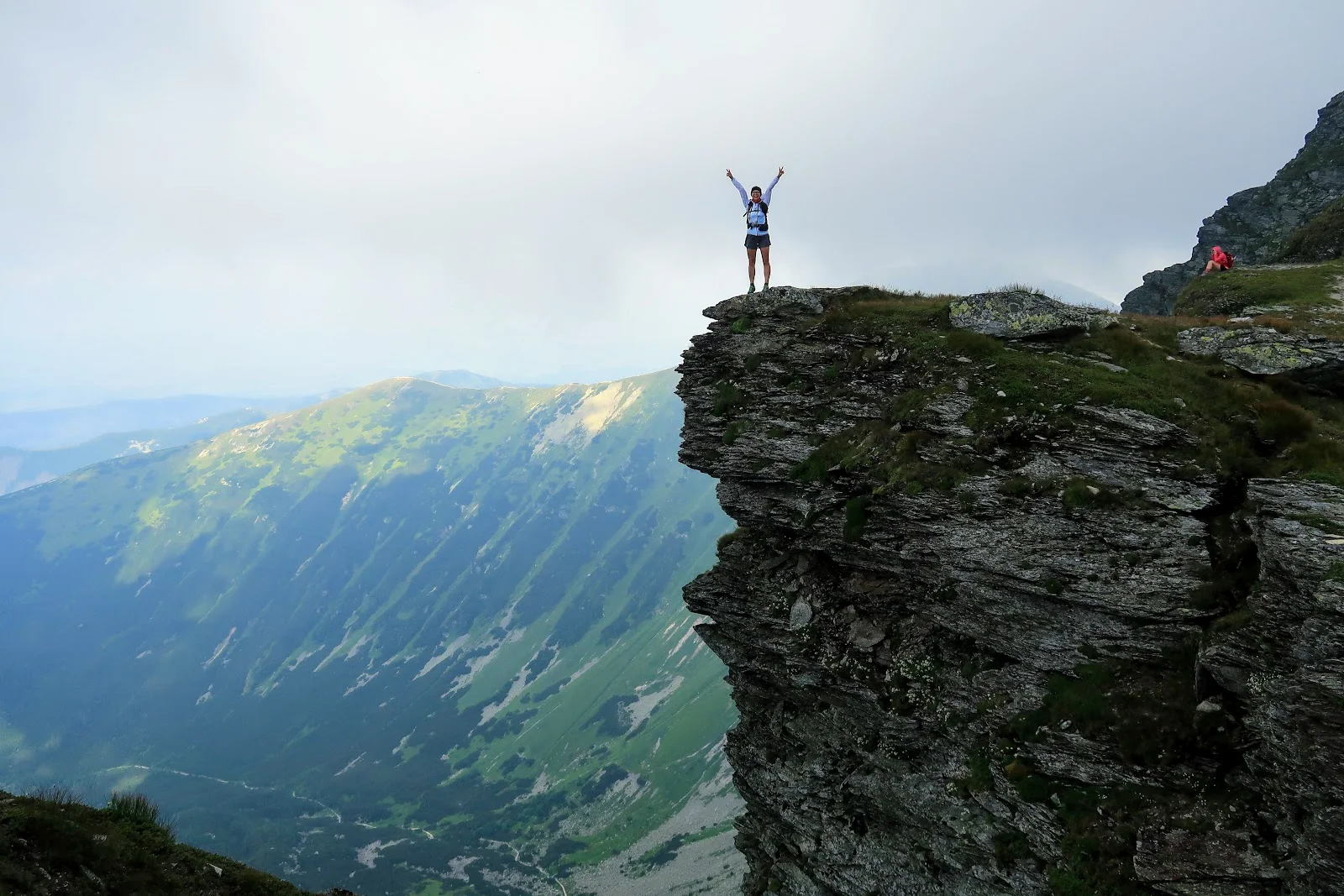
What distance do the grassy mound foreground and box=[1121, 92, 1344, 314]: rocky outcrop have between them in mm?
106502

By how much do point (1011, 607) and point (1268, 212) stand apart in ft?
340

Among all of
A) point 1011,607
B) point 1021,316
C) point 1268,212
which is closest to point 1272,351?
point 1021,316

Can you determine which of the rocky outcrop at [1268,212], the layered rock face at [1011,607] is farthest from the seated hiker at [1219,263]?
the rocky outcrop at [1268,212]

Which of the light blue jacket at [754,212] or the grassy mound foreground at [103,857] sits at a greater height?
the light blue jacket at [754,212]

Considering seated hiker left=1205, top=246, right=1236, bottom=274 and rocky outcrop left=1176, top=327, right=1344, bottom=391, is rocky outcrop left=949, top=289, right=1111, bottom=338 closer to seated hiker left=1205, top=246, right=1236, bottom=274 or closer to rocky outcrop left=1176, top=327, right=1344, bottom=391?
rocky outcrop left=1176, top=327, right=1344, bottom=391

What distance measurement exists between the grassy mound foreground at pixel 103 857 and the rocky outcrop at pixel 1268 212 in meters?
107

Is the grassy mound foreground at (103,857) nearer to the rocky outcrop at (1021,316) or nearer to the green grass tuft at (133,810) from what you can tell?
the green grass tuft at (133,810)

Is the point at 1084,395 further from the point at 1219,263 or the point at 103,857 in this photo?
the point at 103,857

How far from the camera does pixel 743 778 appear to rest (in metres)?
35.7

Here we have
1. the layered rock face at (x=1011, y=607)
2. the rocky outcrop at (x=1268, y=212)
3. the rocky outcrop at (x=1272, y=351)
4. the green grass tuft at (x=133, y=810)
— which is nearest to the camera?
the green grass tuft at (x=133, y=810)

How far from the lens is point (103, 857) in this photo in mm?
13977

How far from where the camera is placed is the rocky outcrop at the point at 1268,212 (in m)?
84.4

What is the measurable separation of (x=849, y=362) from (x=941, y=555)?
37.3ft

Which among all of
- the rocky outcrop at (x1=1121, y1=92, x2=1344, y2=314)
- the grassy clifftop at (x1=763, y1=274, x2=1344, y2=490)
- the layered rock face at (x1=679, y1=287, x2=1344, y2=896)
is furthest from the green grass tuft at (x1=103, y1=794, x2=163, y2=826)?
the rocky outcrop at (x1=1121, y1=92, x2=1344, y2=314)
